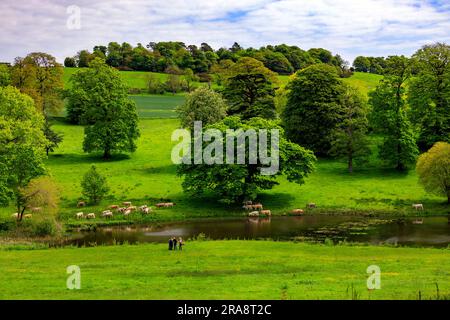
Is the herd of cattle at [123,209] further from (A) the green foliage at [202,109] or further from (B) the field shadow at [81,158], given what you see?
(A) the green foliage at [202,109]

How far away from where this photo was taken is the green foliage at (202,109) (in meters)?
76.6

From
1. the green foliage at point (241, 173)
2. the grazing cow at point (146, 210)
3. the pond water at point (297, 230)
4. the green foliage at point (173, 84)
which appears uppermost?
the green foliage at point (173, 84)

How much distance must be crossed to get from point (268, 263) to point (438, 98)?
170ft

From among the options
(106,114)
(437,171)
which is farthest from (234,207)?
(106,114)

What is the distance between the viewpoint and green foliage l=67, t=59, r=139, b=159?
78.2 m

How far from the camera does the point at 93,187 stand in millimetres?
61094

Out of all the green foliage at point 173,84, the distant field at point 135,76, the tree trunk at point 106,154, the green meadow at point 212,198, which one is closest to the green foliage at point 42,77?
the green meadow at point 212,198

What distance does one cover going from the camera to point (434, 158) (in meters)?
58.5

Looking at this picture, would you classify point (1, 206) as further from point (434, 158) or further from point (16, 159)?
point (434, 158)

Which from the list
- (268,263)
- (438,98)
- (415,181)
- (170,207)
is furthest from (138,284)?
(438,98)

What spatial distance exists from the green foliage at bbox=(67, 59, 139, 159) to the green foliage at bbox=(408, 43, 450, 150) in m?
41.8

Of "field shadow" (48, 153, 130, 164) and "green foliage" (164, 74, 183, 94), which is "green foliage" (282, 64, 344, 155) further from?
"green foliage" (164, 74, 183, 94)

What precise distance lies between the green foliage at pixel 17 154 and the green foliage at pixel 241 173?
1692 cm

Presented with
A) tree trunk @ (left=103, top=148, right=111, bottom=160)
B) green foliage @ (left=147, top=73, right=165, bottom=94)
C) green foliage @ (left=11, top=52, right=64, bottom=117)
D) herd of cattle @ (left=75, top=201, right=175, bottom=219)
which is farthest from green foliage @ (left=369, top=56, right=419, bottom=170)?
green foliage @ (left=147, top=73, right=165, bottom=94)
